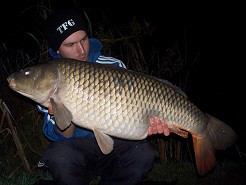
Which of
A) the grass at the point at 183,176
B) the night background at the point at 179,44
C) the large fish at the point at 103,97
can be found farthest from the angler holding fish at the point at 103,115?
the night background at the point at 179,44

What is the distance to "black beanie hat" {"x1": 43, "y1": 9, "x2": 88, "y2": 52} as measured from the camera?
86.6 inches

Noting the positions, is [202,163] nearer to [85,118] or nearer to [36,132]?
[85,118]

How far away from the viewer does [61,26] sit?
222 cm

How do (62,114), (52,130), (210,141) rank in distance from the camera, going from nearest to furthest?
(62,114) → (210,141) → (52,130)

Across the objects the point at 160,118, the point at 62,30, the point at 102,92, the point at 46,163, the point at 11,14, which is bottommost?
the point at 11,14

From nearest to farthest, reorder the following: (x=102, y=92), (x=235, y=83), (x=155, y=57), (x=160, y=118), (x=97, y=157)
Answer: (x=102, y=92) → (x=160, y=118) → (x=97, y=157) → (x=155, y=57) → (x=235, y=83)

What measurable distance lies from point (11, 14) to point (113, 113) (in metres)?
11.0

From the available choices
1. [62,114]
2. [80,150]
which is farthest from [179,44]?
[62,114]

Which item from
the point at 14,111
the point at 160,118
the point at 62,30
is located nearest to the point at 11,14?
the point at 14,111

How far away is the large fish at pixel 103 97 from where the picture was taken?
1.72 m

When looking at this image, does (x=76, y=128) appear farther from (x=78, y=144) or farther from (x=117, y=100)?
(x=117, y=100)

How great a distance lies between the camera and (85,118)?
68.3 inches

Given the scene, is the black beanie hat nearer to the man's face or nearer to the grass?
the man's face

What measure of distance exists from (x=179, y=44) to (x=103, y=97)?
6.14 meters
